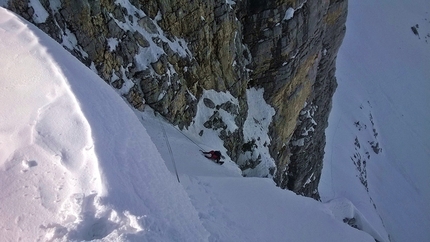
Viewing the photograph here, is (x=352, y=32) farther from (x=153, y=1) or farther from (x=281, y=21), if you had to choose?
(x=153, y=1)

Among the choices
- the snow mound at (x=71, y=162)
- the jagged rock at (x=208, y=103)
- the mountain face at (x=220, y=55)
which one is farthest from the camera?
the jagged rock at (x=208, y=103)

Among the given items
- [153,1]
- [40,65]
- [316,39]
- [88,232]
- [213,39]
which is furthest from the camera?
[316,39]

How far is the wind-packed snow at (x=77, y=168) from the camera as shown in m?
4.34

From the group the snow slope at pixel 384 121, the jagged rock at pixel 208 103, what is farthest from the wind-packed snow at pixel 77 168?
the snow slope at pixel 384 121

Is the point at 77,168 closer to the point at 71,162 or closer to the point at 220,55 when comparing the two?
the point at 71,162

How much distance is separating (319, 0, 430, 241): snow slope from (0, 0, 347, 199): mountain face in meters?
10.8

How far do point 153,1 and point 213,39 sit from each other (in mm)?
3416

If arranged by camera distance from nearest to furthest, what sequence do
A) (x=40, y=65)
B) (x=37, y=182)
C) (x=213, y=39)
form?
(x=37, y=182) < (x=40, y=65) < (x=213, y=39)

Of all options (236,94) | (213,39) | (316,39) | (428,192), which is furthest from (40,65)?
(428,192)

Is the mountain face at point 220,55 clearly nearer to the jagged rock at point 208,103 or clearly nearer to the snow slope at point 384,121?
the jagged rock at point 208,103

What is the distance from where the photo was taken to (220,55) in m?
16.2

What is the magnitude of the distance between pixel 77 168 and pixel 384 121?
1747 inches

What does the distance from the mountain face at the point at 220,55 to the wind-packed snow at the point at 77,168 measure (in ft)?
12.5

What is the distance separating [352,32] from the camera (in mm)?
52094
